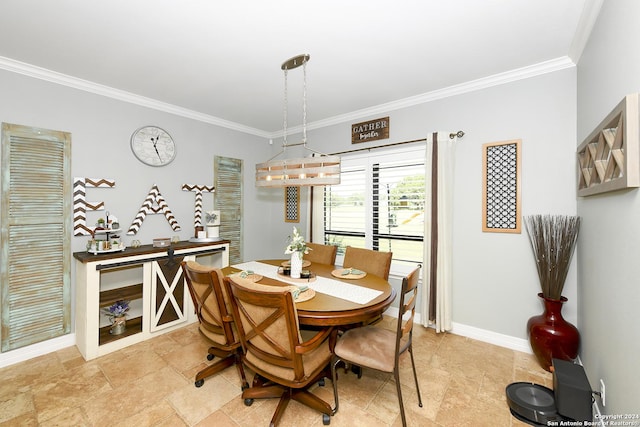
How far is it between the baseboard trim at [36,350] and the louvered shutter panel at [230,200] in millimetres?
1956

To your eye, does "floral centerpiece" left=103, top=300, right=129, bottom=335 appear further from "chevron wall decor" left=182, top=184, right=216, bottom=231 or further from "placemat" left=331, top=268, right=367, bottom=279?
"placemat" left=331, top=268, right=367, bottom=279

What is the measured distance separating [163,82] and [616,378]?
4220mm

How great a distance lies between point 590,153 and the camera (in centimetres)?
182

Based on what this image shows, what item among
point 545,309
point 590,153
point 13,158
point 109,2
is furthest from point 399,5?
point 13,158

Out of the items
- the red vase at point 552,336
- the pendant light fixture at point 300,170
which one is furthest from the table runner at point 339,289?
the red vase at point 552,336

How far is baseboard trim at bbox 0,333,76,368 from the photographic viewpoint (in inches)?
92.7

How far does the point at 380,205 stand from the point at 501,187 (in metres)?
1.35

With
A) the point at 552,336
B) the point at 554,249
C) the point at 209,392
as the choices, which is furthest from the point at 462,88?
the point at 209,392

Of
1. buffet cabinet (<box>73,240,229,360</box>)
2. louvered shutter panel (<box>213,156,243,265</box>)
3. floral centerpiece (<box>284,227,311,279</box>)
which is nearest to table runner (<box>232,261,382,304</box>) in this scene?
floral centerpiece (<box>284,227,311,279</box>)

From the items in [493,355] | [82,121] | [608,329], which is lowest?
[493,355]

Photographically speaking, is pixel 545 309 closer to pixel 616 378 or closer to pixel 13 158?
pixel 616 378

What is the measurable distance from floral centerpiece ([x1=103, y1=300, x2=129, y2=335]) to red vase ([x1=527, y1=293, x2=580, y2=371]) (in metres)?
3.97

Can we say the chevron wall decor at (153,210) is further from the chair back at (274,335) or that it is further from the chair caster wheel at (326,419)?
the chair caster wheel at (326,419)

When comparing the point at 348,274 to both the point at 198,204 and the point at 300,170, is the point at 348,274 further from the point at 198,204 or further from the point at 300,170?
the point at 198,204
